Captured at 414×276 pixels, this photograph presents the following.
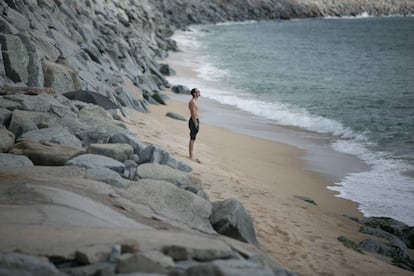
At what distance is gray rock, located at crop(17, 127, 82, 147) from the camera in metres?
7.70

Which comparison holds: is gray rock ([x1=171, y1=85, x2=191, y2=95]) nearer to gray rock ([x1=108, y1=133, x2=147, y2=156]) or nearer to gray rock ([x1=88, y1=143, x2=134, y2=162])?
gray rock ([x1=108, y1=133, x2=147, y2=156])

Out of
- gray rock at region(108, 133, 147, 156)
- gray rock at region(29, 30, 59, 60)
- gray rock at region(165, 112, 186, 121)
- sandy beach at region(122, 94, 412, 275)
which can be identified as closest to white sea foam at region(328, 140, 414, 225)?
sandy beach at region(122, 94, 412, 275)

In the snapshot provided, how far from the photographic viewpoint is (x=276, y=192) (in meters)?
10.0

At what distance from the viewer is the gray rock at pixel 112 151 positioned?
25.2 feet

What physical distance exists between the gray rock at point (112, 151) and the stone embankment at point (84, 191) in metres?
0.02

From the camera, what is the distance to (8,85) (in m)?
10.5

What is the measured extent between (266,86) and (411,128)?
1021cm

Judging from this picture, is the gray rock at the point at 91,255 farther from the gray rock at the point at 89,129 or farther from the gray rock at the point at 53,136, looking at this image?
the gray rock at the point at 89,129

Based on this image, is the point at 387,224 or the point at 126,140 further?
the point at 387,224

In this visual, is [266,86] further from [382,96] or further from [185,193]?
[185,193]

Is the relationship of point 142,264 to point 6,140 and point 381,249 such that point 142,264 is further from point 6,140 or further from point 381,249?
point 381,249

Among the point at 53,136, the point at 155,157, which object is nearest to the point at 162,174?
the point at 155,157

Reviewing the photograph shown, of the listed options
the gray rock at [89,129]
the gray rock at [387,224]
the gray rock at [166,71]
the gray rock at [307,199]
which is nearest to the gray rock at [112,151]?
the gray rock at [89,129]

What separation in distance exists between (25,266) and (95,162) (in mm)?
3313
